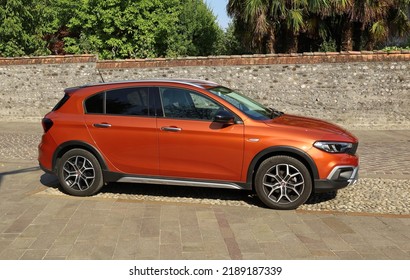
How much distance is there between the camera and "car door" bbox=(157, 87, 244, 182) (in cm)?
518

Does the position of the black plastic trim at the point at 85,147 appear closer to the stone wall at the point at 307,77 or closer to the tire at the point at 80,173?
the tire at the point at 80,173

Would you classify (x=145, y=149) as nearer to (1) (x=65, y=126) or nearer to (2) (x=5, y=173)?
(1) (x=65, y=126)

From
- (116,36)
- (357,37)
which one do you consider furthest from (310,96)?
(116,36)

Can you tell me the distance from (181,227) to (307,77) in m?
9.53

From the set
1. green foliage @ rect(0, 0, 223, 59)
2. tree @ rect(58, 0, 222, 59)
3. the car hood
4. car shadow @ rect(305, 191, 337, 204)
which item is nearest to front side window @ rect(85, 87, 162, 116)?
the car hood

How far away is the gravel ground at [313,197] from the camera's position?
211 inches

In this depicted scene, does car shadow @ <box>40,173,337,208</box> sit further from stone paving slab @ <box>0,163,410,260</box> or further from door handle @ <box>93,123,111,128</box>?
door handle @ <box>93,123,111,128</box>

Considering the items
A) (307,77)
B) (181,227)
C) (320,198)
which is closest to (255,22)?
(307,77)

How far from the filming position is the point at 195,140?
525 centimetres

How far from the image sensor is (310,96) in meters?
13.0

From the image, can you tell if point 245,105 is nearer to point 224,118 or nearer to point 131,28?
point 224,118

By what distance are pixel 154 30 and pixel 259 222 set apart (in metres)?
20.9

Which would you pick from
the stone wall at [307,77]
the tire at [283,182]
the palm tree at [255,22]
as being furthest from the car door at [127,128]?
the palm tree at [255,22]

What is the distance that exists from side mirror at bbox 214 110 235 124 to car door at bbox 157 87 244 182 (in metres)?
0.07
